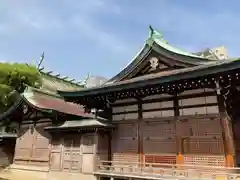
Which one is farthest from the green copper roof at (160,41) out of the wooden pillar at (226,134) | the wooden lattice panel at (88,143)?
the wooden lattice panel at (88,143)

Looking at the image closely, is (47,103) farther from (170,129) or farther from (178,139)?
(178,139)

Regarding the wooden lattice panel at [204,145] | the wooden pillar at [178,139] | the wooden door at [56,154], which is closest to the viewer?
the wooden lattice panel at [204,145]

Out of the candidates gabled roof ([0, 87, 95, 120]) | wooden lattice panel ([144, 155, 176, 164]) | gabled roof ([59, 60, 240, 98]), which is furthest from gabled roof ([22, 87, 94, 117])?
wooden lattice panel ([144, 155, 176, 164])

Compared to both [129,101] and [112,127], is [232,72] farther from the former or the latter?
[112,127]

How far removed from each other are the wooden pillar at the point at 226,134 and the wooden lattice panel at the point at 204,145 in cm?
21

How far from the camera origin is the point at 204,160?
32.1 feet

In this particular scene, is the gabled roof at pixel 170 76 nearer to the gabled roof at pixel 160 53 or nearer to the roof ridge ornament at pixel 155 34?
the gabled roof at pixel 160 53

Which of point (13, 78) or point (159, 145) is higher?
point (13, 78)

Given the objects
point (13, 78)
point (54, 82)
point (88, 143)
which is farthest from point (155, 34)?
point (54, 82)

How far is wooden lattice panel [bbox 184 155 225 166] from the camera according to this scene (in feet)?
31.0

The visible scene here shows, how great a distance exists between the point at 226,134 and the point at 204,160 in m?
1.38

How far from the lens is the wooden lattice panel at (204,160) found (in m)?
9.44

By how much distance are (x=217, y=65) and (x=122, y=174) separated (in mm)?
6154

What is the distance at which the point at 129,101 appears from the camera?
1236cm
